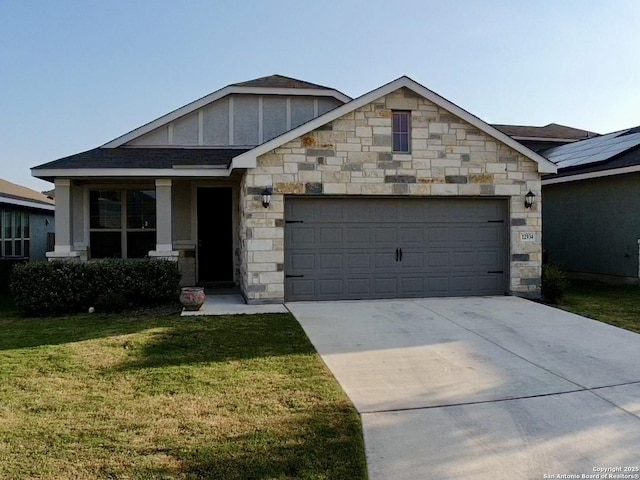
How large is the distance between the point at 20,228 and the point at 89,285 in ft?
29.9

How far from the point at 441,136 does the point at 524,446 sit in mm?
7680

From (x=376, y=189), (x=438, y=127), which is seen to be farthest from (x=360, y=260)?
(x=438, y=127)

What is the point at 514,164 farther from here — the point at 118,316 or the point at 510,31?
the point at 118,316

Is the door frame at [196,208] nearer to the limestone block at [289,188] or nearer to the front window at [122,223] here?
the front window at [122,223]

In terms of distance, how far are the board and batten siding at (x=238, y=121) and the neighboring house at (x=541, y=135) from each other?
9682 millimetres

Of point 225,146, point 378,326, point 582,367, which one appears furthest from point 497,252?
point 225,146

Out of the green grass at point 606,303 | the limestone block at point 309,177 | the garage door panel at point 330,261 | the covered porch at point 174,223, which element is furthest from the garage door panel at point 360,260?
the green grass at point 606,303

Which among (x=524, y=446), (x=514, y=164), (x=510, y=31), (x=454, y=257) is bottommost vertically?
(x=524, y=446)

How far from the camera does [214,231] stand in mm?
13203

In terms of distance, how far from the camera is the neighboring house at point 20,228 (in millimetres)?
15641

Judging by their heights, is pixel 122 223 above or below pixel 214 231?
above

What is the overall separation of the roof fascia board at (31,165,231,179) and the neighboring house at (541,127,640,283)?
9494 millimetres

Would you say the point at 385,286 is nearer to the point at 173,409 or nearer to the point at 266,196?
the point at 266,196

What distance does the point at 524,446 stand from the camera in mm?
3980
